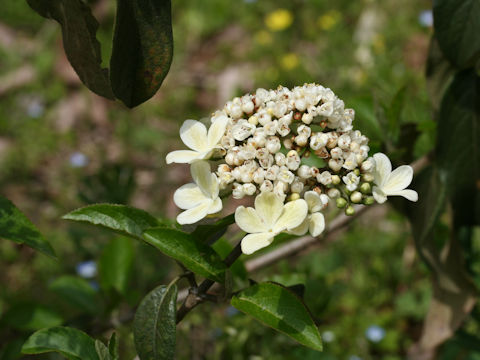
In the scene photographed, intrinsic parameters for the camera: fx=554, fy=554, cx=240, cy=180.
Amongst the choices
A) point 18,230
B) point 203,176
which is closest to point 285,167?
point 203,176

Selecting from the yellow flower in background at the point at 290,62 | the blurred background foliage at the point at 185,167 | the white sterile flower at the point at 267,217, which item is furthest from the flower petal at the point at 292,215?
the yellow flower in background at the point at 290,62

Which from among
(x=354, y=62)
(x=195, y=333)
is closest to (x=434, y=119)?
(x=195, y=333)

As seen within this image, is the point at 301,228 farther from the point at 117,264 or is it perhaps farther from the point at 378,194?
the point at 117,264

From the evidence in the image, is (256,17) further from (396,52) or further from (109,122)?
(109,122)

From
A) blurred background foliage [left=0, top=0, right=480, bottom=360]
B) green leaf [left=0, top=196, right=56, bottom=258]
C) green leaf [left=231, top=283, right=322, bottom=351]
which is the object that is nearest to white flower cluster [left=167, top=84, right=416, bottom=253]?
green leaf [left=231, top=283, right=322, bottom=351]

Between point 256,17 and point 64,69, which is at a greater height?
point 256,17

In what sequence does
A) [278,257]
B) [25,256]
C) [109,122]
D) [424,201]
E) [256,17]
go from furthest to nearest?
[256,17] < [109,122] < [25,256] < [278,257] < [424,201]

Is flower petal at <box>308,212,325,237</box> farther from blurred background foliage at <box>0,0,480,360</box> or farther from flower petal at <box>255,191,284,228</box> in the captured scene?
blurred background foliage at <box>0,0,480,360</box>
